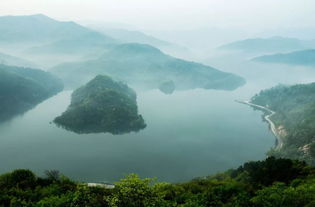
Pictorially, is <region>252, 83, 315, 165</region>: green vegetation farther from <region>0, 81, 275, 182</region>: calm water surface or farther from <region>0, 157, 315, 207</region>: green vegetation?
<region>0, 157, 315, 207</region>: green vegetation

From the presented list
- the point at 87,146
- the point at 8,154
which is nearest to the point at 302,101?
the point at 87,146

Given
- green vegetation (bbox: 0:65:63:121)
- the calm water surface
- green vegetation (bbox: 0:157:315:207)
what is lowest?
green vegetation (bbox: 0:157:315:207)

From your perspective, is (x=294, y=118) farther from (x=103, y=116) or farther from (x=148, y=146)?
(x=103, y=116)

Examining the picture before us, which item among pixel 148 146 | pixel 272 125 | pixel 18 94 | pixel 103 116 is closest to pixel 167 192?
pixel 148 146

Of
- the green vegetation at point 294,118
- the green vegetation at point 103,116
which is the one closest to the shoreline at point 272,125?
the green vegetation at point 294,118

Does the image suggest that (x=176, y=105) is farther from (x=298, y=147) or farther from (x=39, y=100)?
(x=298, y=147)

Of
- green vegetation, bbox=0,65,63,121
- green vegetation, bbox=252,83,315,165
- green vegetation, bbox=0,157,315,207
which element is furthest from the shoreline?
green vegetation, bbox=0,65,63,121

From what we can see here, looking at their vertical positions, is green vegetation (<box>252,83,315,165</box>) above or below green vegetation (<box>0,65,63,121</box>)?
below

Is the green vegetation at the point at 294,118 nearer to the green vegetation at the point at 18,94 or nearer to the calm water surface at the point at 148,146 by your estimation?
the calm water surface at the point at 148,146
